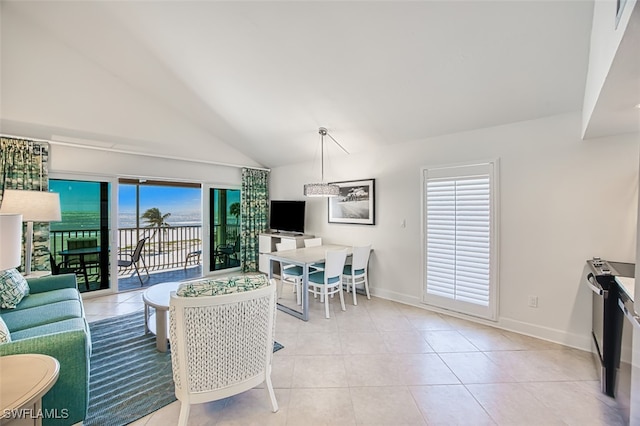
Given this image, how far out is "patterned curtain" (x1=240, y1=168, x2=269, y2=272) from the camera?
5.83 meters

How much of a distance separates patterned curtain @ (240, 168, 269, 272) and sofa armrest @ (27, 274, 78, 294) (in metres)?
2.94

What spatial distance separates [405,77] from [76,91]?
14.6 feet

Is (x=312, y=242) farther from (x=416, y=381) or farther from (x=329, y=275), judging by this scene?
(x=416, y=381)

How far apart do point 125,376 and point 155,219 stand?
5249mm

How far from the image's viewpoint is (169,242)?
6844 millimetres

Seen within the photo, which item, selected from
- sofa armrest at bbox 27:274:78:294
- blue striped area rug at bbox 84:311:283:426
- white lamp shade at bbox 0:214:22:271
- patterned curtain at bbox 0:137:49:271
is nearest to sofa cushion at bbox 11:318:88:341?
blue striped area rug at bbox 84:311:283:426

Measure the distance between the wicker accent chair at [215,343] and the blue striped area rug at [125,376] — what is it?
53cm

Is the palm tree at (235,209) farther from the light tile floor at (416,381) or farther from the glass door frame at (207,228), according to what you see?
the light tile floor at (416,381)

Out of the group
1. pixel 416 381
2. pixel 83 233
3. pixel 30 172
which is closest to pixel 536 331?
pixel 416 381

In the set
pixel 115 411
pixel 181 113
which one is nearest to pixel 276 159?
pixel 181 113

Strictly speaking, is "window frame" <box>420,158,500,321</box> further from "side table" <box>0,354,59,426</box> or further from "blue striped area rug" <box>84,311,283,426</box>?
"side table" <box>0,354,59,426</box>

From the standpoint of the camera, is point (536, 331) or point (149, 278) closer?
point (536, 331)

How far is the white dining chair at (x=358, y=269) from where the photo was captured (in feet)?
13.0

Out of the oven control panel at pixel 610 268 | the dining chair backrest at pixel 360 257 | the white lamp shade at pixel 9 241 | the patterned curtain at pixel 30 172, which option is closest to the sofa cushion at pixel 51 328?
the white lamp shade at pixel 9 241
